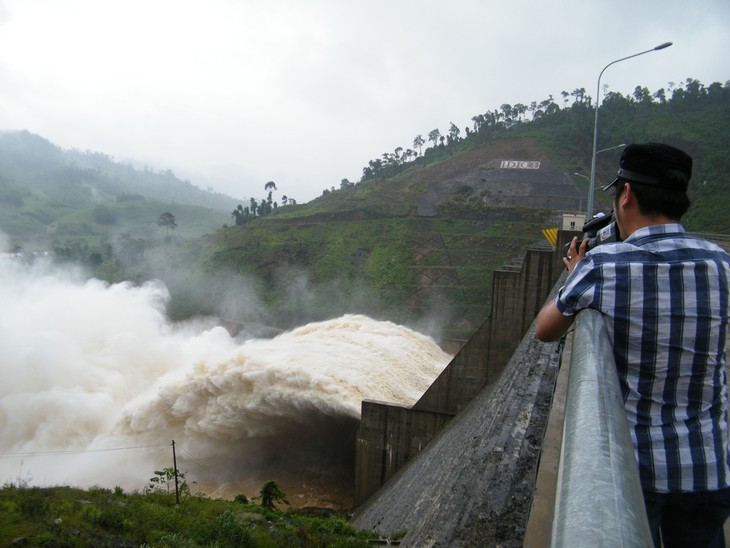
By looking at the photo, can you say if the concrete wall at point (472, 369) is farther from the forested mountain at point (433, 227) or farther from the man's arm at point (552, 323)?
the forested mountain at point (433, 227)

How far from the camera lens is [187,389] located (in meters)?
20.8

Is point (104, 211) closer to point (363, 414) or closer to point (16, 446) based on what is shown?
point (16, 446)

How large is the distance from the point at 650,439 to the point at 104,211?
14189cm

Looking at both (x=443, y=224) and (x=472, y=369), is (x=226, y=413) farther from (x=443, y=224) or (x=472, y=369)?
(x=443, y=224)

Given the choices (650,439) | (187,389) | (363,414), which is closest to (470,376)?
(363,414)

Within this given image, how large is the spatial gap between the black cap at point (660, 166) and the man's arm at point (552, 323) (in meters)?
0.58

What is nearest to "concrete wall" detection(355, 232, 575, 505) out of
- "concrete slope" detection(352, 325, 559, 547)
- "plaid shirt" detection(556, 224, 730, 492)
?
"concrete slope" detection(352, 325, 559, 547)

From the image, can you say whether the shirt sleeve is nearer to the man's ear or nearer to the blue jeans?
the man's ear

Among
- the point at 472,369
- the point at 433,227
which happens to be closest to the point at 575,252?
the point at 472,369

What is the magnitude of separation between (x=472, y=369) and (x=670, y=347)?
14846 mm

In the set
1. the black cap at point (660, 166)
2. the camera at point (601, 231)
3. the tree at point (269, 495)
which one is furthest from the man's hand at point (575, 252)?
the tree at point (269, 495)

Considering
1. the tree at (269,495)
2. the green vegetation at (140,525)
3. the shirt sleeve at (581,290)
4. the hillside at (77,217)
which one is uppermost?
the hillside at (77,217)

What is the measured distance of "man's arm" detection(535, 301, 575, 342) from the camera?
177 cm

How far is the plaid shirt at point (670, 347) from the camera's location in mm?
1626
